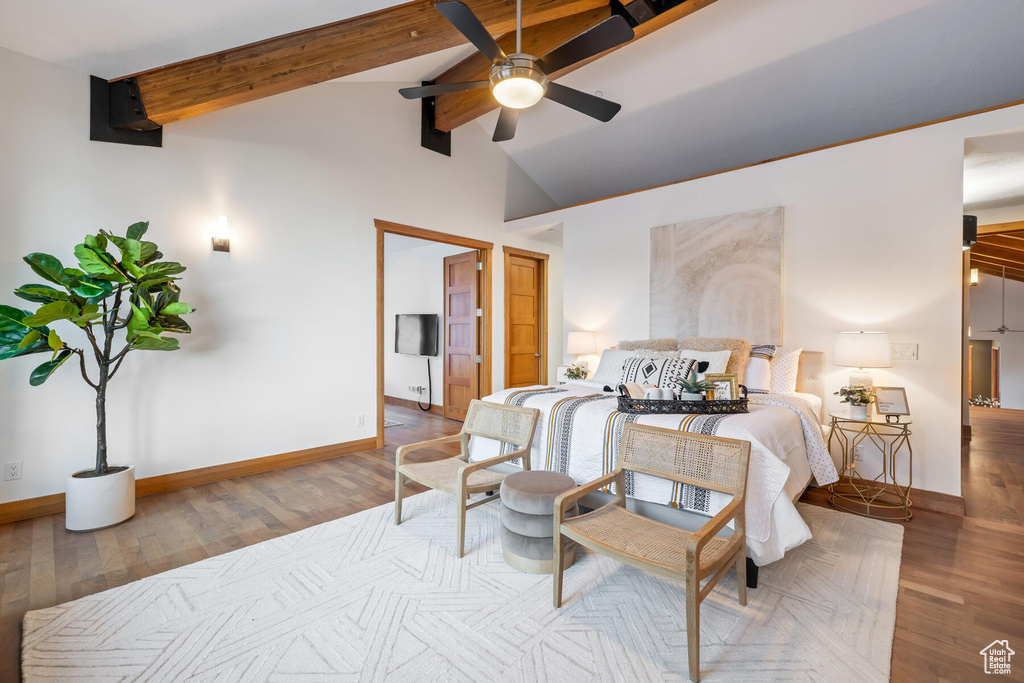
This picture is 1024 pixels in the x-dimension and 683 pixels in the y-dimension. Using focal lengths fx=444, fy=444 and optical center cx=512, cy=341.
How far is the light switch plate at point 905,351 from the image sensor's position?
317 cm

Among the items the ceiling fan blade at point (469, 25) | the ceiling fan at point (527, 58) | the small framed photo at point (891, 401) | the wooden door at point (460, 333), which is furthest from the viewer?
the wooden door at point (460, 333)

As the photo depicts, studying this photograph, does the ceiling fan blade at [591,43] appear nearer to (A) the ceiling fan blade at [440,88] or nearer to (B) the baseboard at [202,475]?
(A) the ceiling fan blade at [440,88]

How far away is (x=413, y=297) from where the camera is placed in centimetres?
707

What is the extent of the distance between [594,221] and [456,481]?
11.9 ft

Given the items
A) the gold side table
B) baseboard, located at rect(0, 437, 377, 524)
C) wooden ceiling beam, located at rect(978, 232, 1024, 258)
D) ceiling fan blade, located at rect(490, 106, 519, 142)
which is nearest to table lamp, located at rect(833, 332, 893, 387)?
the gold side table

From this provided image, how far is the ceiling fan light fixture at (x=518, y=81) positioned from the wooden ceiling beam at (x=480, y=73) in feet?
3.87

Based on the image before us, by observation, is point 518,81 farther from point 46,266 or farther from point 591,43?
point 46,266

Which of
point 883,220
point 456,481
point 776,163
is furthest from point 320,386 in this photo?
point 883,220

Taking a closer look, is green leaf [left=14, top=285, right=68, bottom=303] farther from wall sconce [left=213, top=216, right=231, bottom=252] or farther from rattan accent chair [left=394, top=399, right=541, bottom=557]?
rattan accent chair [left=394, top=399, right=541, bottom=557]

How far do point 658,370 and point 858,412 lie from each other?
1.36 metres

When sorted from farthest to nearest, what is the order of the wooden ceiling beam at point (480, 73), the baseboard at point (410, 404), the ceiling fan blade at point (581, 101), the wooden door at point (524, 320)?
the baseboard at point (410, 404), the wooden door at point (524, 320), the wooden ceiling beam at point (480, 73), the ceiling fan blade at point (581, 101)

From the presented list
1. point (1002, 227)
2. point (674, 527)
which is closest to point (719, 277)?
point (674, 527)

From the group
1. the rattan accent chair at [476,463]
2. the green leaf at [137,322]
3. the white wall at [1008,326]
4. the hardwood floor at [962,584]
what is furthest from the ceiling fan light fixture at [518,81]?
the white wall at [1008,326]

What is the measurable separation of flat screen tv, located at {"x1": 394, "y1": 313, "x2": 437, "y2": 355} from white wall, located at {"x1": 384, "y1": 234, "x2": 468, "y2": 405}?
113 mm
